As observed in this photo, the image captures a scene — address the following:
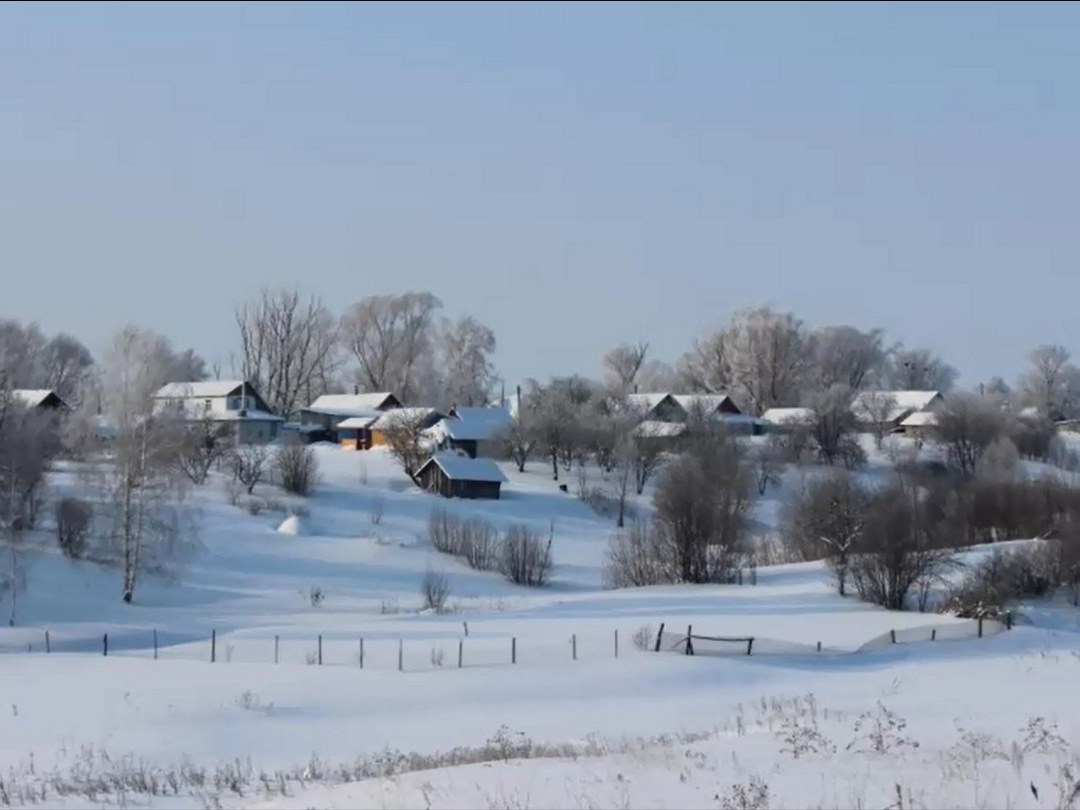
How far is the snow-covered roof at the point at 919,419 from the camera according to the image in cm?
10450

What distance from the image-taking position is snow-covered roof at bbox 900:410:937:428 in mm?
104500

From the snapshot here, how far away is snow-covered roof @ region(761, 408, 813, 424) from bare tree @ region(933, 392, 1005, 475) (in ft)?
26.4

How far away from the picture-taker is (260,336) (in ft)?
393

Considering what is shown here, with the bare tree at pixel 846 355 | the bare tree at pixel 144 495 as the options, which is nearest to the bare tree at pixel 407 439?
the bare tree at pixel 144 495

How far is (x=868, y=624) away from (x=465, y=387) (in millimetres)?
93617

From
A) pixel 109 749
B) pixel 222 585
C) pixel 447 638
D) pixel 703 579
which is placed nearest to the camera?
pixel 109 749

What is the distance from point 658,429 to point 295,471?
84.5ft

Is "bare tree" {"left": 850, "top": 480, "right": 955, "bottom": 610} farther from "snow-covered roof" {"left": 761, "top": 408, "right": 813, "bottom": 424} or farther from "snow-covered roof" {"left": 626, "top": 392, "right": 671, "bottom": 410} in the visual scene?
"snow-covered roof" {"left": 626, "top": 392, "right": 671, "bottom": 410}

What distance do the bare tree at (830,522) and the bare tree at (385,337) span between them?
6660 cm

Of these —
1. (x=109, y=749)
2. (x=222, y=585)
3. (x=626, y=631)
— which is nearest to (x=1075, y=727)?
(x=109, y=749)

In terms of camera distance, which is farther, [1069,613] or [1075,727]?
[1069,613]

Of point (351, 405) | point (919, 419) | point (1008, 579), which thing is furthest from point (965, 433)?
point (1008, 579)

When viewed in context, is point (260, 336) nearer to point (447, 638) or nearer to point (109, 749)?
point (447, 638)

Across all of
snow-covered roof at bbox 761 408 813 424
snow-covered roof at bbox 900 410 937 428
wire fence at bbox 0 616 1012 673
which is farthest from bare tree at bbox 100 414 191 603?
snow-covered roof at bbox 900 410 937 428
